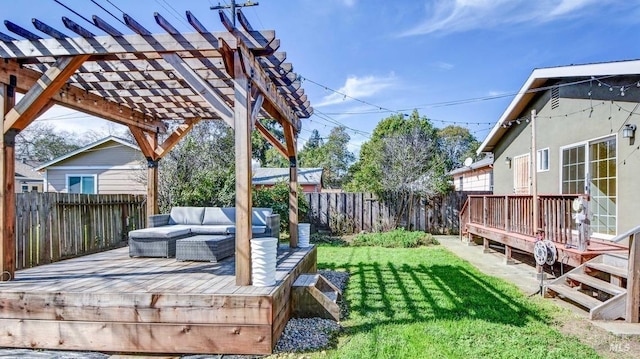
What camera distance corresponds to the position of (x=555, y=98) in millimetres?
7824

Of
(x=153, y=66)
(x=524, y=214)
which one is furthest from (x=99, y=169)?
(x=524, y=214)

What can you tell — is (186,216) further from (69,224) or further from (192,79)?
(192,79)

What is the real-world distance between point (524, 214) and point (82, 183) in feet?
45.2

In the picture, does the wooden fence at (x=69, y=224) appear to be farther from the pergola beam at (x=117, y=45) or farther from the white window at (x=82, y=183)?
the white window at (x=82, y=183)

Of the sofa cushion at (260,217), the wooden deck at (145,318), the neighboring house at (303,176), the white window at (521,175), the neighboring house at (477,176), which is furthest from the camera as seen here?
the neighboring house at (303,176)

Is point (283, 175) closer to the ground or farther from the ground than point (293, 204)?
farther from the ground

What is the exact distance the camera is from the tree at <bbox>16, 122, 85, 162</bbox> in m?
27.8

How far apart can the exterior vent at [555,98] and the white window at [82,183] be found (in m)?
14.0

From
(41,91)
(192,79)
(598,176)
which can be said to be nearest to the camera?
(192,79)

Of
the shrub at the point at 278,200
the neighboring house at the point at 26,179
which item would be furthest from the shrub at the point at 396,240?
the neighboring house at the point at 26,179

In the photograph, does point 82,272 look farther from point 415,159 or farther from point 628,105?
point 415,159

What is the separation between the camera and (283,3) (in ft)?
27.7

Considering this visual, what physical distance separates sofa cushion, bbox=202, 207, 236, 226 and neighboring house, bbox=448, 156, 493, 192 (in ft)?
32.1

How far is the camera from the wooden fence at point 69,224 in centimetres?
545
